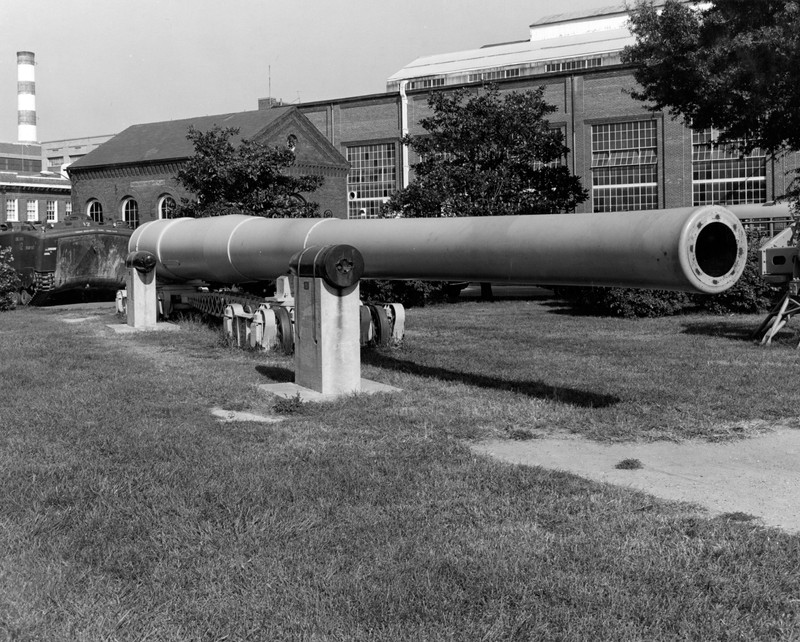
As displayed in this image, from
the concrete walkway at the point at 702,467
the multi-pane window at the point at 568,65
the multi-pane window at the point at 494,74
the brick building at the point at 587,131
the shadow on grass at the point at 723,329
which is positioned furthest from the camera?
the multi-pane window at the point at 494,74

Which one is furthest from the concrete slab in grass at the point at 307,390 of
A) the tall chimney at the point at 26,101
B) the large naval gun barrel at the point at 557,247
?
the tall chimney at the point at 26,101

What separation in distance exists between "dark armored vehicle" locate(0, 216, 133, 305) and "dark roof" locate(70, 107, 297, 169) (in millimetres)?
21712

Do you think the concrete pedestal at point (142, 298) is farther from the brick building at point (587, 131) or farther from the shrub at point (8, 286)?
the brick building at point (587, 131)

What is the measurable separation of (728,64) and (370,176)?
32990 mm

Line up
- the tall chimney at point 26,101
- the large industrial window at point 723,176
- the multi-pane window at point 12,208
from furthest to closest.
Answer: the tall chimney at point 26,101
the multi-pane window at point 12,208
the large industrial window at point 723,176

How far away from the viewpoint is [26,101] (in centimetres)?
7606

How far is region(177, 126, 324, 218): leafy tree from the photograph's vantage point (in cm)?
2705

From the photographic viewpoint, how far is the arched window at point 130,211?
173ft

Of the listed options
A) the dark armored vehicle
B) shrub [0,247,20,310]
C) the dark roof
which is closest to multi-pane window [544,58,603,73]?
the dark roof

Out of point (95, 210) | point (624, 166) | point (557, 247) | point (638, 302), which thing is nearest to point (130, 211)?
point (95, 210)

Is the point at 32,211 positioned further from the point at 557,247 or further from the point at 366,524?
the point at 366,524

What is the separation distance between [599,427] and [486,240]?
1.86m

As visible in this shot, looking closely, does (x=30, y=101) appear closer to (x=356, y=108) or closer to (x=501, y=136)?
(x=356, y=108)

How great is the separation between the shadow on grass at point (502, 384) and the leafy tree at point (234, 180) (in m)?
15.6
